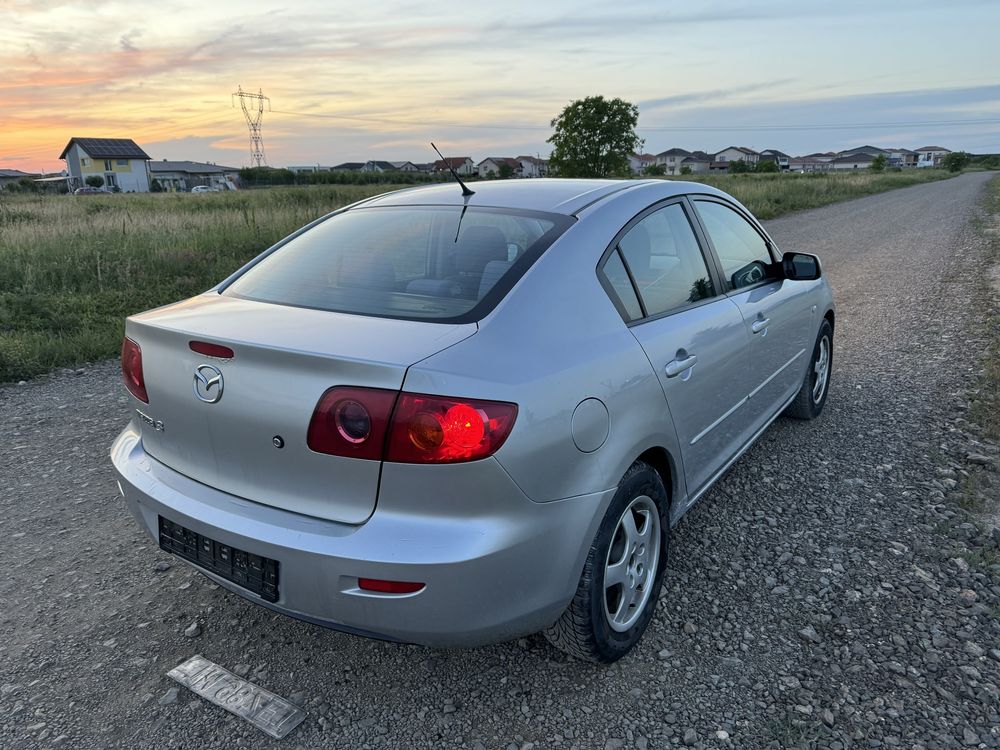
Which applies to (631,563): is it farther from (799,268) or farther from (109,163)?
(109,163)

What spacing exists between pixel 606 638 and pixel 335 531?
1.01 metres

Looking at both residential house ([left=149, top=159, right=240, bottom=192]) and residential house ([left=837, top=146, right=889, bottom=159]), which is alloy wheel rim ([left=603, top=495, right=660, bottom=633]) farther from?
residential house ([left=837, top=146, right=889, bottom=159])

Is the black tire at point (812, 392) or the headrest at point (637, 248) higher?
the headrest at point (637, 248)

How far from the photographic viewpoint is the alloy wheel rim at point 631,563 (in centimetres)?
241

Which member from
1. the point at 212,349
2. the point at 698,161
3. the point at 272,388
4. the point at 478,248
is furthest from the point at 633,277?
the point at 698,161

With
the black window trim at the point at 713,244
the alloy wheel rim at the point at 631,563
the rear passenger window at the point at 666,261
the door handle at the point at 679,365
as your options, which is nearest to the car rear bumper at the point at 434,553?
the alloy wheel rim at the point at 631,563

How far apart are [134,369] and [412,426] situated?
48.2 inches

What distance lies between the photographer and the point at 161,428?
238 cm

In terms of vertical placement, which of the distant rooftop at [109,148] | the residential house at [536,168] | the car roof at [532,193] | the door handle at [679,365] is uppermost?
the distant rooftop at [109,148]

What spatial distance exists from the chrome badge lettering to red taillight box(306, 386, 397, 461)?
2.47 feet

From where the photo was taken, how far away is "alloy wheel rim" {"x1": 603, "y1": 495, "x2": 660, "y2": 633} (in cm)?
241

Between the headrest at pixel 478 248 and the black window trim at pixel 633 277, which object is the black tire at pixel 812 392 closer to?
the black window trim at pixel 633 277

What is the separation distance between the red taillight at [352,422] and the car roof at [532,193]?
1180 mm

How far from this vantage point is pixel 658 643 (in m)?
2.59
